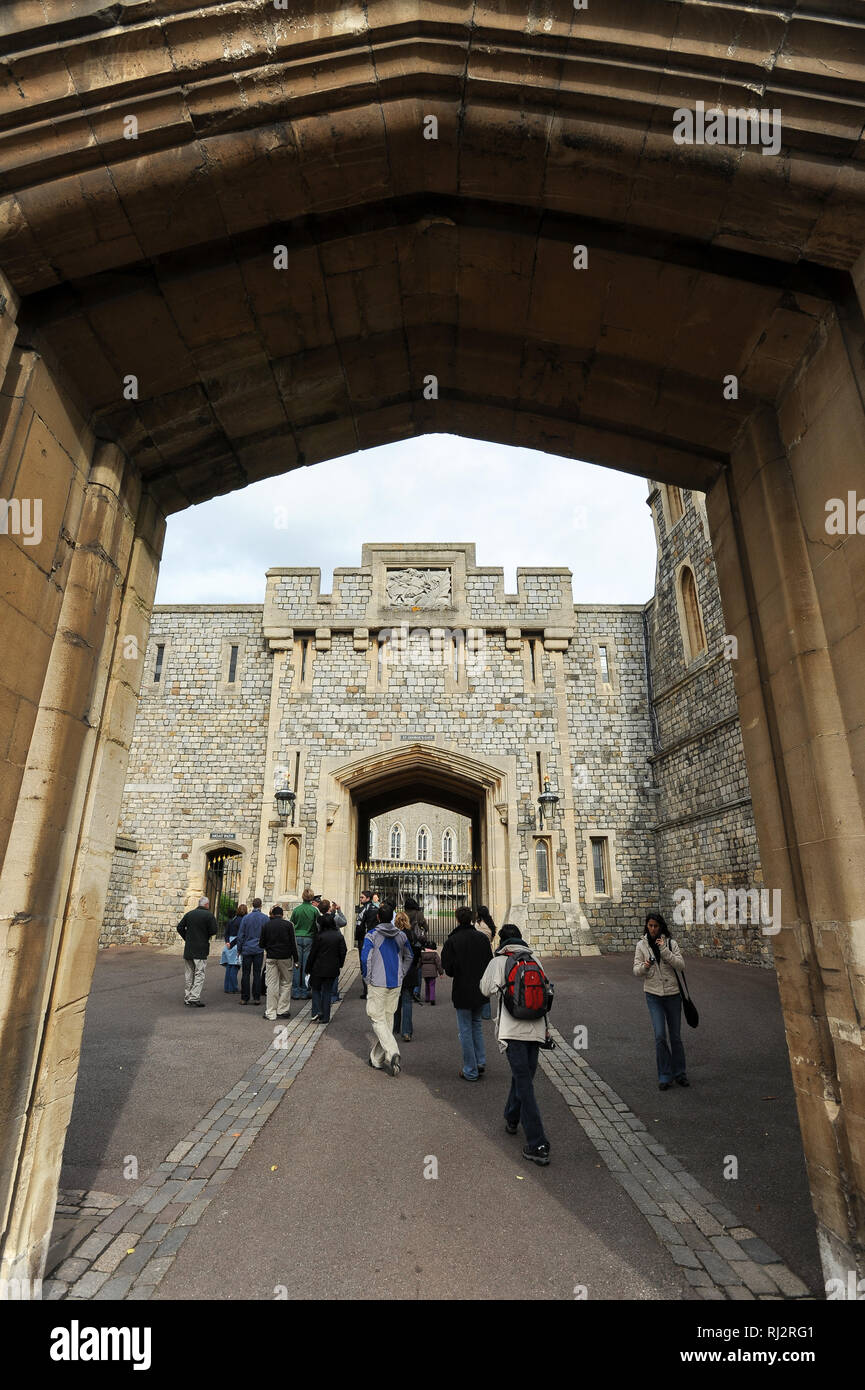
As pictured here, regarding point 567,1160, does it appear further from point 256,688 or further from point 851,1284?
point 256,688

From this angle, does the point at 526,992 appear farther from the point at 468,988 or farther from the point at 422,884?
the point at 422,884

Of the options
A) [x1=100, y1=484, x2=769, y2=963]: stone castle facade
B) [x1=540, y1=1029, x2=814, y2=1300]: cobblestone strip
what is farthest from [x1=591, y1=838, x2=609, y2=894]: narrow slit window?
[x1=540, y1=1029, x2=814, y2=1300]: cobblestone strip

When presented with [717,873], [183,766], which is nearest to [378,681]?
[183,766]

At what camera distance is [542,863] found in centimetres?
1530

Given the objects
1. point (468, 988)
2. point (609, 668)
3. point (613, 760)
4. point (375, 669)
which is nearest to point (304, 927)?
point (468, 988)

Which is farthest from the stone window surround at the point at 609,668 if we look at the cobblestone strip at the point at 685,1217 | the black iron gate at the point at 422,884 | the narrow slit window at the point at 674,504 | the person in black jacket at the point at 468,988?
the cobblestone strip at the point at 685,1217

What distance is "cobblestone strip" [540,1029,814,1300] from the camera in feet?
9.22

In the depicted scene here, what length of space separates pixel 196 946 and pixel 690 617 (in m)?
12.2

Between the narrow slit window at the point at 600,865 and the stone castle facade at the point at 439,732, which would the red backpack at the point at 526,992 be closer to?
the stone castle facade at the point at 439,732

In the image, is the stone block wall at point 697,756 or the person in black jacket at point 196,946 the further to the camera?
the stone block wall at point 697,756

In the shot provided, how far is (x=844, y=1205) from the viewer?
253 cm

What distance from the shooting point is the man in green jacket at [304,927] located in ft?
31.3

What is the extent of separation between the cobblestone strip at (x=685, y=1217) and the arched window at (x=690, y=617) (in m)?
11.5

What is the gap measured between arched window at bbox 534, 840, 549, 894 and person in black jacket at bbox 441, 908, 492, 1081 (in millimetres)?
9141
